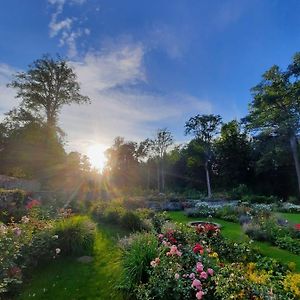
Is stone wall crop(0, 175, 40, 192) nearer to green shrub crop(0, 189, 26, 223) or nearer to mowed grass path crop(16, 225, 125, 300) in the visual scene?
green shrub crop(0, 189, 26, 223)

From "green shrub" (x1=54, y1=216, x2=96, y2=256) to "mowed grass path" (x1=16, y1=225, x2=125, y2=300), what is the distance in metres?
0.31

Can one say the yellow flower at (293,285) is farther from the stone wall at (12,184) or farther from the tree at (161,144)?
the tree at (161,144)

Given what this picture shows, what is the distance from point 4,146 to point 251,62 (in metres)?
22.3

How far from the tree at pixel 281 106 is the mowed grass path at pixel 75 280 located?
839 inches

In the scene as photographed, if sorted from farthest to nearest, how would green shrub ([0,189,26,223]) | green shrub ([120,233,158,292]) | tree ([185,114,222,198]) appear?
Answer: tree ([185,114,222,198]) → green shrub ([0,189,26,223]) → green shrub ([120,233,158,292])

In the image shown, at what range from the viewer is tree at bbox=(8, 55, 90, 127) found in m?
21.8

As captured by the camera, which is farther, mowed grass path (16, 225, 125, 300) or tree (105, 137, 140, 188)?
tree (105, 137, 140, 188)

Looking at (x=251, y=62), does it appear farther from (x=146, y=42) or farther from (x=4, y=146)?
(x=4, y=146)

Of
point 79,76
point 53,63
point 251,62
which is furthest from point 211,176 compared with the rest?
point 251,62

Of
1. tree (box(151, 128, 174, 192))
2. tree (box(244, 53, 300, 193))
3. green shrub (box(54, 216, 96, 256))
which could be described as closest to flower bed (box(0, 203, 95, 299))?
green shrub (box(54, 216, 96, 256))

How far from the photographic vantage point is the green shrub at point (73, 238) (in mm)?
5984

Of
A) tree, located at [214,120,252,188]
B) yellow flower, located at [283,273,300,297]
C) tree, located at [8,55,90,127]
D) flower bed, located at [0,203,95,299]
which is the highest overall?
tree, located at [8,55,90,127]

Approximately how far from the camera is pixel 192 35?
8609 millimetres

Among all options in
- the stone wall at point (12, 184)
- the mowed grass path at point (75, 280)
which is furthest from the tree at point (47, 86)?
the mowed grass path at point (75, 280)
